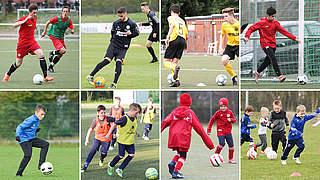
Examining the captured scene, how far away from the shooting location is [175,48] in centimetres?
921

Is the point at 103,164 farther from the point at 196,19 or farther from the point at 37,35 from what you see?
the point at 196,19

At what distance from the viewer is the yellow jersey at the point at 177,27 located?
9.00 meters

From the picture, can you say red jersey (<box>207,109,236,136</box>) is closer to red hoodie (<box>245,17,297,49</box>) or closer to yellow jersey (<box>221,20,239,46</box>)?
yellow jersey (<box>221,20,239,46</box>)

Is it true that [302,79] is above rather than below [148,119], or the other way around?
above

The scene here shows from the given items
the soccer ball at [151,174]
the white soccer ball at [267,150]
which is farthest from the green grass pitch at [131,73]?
the white soccer ball at [267,150]

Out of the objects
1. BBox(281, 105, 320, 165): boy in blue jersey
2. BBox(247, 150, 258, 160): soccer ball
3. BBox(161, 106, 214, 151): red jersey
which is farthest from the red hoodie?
BBox(161, 106, 214, 151): red jersey

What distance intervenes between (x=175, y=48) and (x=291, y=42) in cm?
405

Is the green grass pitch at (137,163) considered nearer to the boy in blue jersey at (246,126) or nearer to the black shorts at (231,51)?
the boy in blue jersey at (246,126)

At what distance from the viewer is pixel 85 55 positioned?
15.4 metres

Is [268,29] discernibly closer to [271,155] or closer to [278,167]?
[271,155]

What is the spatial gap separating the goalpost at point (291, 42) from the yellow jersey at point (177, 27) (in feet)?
10.2

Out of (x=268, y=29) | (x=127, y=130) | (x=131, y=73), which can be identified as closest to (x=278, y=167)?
(x=127, y=130)

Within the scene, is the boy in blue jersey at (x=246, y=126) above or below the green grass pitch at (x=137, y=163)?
above

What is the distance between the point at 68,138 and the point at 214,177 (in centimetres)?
974
